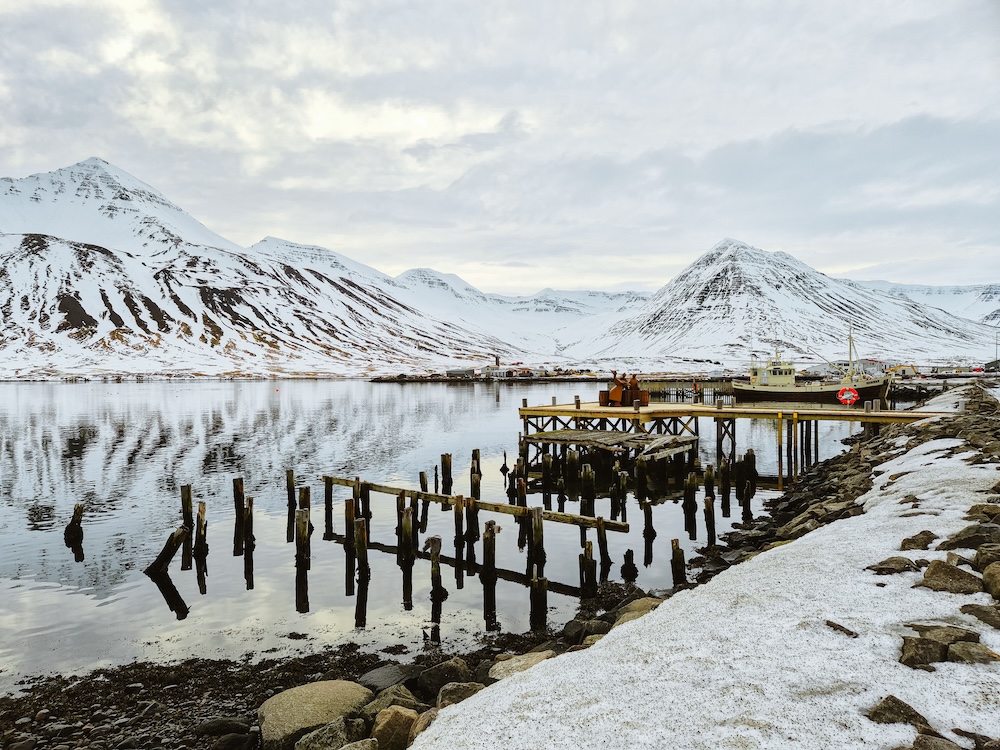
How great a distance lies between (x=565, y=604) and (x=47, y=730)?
11.2 metres

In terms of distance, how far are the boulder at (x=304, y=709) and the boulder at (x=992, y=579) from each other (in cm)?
919

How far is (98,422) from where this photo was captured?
61.1 m

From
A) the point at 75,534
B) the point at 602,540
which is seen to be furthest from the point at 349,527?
the point at 75,534

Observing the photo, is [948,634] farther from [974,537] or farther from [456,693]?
[456,693]

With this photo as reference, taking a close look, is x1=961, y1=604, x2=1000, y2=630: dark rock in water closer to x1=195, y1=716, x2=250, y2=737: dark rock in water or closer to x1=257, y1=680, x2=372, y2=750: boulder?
x1=257, y1=680, x2=372, y2=750: boulder

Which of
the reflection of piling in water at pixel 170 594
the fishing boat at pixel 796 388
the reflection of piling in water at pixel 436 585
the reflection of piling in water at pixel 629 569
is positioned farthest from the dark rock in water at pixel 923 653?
the fishing boat at pixel 796 388

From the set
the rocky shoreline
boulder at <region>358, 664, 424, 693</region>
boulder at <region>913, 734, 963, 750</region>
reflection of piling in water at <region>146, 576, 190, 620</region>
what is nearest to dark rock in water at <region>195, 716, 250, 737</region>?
the rocky shoreline

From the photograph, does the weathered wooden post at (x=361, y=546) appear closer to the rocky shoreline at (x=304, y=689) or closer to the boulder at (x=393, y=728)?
the rocky shoreline at (x=304, y=689)

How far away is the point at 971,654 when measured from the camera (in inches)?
265

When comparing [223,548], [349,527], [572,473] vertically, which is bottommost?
[223,548]

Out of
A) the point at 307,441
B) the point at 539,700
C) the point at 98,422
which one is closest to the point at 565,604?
the point at 539,700

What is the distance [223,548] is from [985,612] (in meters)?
21.4

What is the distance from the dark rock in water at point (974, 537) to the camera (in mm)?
9711

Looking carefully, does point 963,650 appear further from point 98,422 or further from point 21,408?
point 21,408
